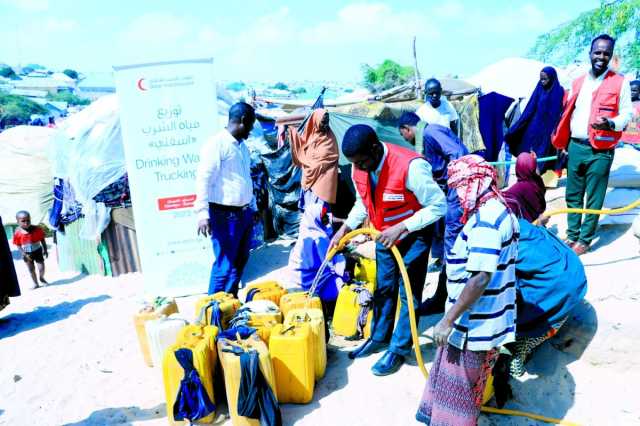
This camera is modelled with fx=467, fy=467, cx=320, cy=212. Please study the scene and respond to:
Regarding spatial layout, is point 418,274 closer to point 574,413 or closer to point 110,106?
point 574,413

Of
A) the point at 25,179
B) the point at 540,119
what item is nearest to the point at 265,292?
the point at 540,119

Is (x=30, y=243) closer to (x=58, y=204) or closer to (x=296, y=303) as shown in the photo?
(x=58, y=204)

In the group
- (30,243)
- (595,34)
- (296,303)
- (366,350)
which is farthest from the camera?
(595,34)

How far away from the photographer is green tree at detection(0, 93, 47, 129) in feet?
108

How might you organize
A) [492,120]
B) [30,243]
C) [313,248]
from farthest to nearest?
1. [492,120]
2. [30,243]
3. [313,248]

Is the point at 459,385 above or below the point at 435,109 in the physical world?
below

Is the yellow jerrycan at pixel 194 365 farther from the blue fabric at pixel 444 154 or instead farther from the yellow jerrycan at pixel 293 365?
the blue fabric at pixel 444 154

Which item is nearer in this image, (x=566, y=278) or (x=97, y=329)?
(x=566, y=278)

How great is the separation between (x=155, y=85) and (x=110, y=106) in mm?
2275

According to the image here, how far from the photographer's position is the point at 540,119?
20.3 ft

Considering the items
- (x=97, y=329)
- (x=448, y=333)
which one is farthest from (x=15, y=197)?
(x=448, y=333)

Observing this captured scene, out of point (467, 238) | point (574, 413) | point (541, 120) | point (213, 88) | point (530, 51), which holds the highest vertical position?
point (530, 51)

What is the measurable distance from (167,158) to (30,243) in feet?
10.7

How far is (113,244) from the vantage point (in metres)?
7.02
